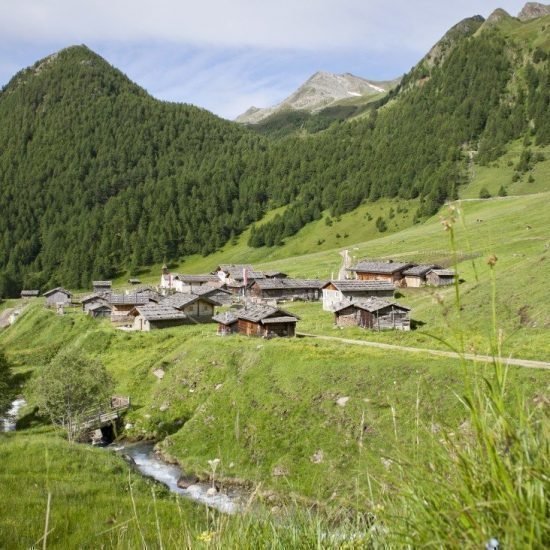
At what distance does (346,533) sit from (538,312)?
196 feet

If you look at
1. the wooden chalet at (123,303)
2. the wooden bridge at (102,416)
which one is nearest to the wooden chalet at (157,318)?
the wooden chalet at (123,303)

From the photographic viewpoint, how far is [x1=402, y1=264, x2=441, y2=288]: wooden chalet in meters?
98.9

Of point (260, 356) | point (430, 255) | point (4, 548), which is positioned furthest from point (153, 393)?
point (430, 255)

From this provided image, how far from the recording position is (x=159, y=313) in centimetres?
8681

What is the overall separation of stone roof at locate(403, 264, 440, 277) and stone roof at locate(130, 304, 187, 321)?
1722 inches

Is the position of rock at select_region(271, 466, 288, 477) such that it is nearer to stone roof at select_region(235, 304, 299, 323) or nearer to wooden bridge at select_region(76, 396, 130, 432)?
wooden bridge at select_region(76, 396, 130, 432)

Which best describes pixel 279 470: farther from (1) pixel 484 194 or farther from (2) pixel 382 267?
(1) pixel 484 194

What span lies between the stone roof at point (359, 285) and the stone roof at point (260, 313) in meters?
20.5

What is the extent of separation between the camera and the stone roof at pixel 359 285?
89.0 metres

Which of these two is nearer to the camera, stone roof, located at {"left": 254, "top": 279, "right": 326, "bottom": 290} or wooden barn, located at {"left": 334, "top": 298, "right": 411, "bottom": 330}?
wooden barn, located at {"left": 334, "top": 298, "right": 411, "bottom": 330}

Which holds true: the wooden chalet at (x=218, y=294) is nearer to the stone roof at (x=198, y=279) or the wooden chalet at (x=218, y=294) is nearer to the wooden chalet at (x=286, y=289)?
the wooden chalet at (x=286, y=289)

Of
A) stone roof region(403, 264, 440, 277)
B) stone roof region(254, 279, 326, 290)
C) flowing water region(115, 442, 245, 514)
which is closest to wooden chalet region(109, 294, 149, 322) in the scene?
stone roof region(254, 279, 326, 290)

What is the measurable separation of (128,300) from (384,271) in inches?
1997

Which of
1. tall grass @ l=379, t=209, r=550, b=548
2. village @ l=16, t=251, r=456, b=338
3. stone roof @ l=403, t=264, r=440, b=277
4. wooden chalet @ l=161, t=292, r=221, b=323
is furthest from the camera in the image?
stone roof @ l=403, t=264, r=440, b=277
